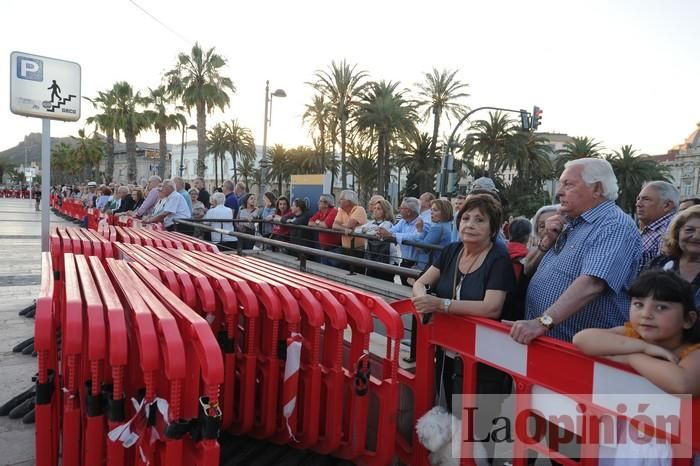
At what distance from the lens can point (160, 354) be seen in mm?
2148

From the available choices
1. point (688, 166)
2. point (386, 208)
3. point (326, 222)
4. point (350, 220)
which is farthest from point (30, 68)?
point (688, 166)

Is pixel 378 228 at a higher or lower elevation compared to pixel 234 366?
higher

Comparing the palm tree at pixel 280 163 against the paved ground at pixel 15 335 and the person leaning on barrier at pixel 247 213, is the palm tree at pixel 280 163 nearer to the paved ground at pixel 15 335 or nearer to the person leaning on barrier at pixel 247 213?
the paved ground at pixel 15 335

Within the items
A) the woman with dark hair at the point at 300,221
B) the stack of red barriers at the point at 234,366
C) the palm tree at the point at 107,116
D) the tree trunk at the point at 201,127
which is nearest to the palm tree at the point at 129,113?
the palm tree at the point at 107,116

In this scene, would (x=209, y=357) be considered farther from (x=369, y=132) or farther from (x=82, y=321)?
(x=369, y=132)

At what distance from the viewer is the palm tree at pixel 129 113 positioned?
40.2 m

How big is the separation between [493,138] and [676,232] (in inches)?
1617

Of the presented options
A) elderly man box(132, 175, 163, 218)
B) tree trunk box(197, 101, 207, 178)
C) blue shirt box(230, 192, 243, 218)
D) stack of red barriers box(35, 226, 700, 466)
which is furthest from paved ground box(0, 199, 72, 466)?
tree trunk box(197, 101, 207, 178)

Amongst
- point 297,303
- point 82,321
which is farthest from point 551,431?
point 82,321

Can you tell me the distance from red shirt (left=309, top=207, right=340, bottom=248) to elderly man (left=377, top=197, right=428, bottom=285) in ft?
3.51

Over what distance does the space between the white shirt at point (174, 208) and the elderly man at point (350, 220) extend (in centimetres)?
282

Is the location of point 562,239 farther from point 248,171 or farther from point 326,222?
point 248,171

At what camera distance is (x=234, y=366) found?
3152 mm

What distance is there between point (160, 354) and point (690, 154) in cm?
11671
